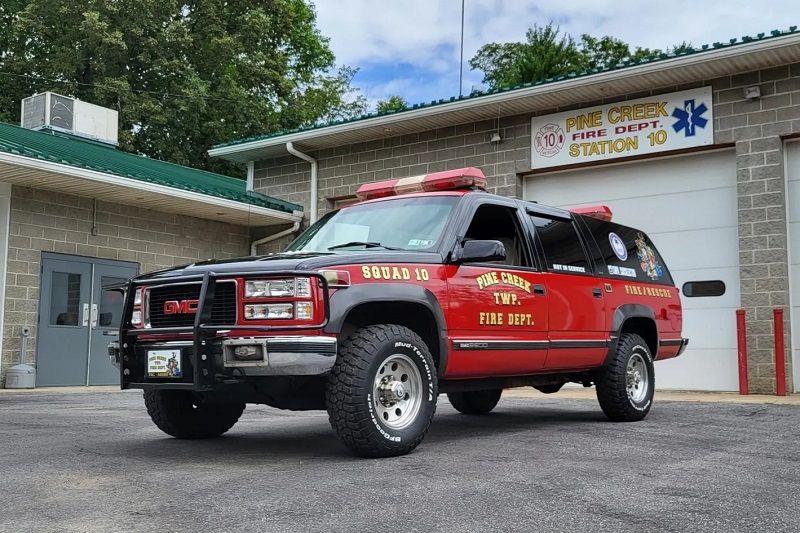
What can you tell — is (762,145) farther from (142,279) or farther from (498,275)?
(142,279)

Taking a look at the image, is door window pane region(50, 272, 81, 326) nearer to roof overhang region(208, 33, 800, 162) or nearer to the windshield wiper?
roof overhang region(208, 33, 800, 162)

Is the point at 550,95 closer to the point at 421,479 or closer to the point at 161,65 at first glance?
the point at 421,479

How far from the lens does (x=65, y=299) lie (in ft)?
48.4

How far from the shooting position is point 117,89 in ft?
94.5

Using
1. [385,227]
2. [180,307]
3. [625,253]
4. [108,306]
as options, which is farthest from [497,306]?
[108,306]

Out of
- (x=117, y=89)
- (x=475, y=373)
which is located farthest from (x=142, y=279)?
(x=117, y=89)

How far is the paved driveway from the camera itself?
12.0 feet

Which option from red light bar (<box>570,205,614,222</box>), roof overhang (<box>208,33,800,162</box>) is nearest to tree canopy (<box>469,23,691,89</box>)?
roof overhang (<box>208,33,800,162</box>)

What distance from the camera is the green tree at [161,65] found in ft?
96.3

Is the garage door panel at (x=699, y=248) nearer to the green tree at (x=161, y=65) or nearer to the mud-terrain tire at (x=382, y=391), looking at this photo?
the mud-terrain tire at (x=382, y=391)

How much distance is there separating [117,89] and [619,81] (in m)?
21.0

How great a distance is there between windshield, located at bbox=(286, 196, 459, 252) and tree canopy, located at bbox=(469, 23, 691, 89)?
56.6 feet

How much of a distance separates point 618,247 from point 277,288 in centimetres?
423

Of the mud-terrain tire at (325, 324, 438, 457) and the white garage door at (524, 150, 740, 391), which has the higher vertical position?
the white garage door at (524, 150, 740, 391)
